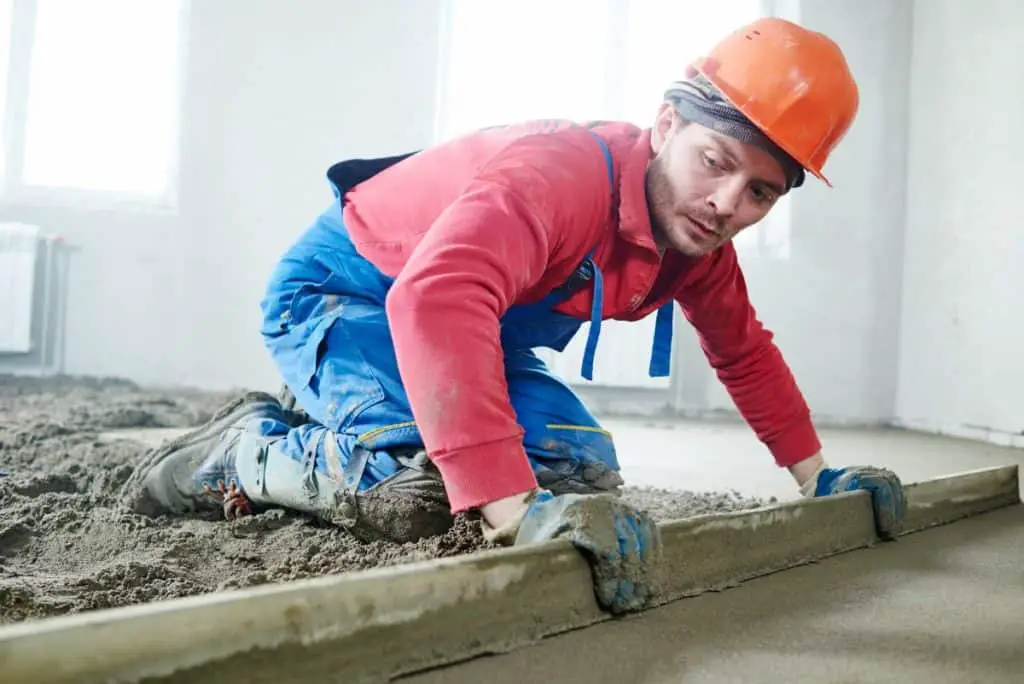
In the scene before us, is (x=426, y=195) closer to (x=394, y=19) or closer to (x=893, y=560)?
(x=893, y=560)

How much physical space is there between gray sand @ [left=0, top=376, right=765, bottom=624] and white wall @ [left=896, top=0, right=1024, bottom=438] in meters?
2.47

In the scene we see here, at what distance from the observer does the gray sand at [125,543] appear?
3.60 feet

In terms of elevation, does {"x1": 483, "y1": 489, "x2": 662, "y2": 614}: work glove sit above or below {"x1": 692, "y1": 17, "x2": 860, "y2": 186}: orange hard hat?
below

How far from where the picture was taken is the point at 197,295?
4.51 m

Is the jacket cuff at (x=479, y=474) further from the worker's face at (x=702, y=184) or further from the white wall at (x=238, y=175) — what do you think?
the white wall at (x=238, y=175)

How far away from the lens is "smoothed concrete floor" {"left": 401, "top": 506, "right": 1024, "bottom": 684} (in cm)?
84

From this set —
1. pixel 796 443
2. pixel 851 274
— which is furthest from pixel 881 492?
pixel 851 274

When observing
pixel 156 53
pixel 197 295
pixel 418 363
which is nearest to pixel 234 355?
pixel 197 295

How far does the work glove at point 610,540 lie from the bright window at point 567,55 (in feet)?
12.8

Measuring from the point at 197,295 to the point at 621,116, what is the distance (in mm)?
2423

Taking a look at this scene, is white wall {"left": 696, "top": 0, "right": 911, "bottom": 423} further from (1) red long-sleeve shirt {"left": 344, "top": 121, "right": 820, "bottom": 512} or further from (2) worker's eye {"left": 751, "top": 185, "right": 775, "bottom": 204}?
(2) worker's eye {"left": 751, "top": 185, "right": 775, "bottom": 204}

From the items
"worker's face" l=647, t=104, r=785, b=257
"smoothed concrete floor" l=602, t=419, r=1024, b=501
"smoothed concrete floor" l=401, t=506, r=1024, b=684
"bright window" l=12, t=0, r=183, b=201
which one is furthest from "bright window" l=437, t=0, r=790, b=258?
"smoothed concrete floor" l=401, t=506, r=1024, b=684

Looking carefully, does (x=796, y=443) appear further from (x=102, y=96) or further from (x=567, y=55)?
(x=102, y=96)

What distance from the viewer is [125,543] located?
1354 mm
